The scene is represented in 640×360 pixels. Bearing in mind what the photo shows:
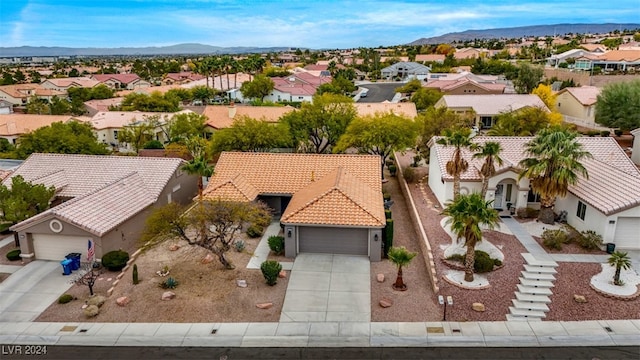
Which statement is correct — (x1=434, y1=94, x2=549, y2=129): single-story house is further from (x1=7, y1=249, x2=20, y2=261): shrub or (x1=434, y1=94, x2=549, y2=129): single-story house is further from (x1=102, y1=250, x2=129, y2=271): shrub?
(x1=7, y1=249, x2=20, y2=261): shrub

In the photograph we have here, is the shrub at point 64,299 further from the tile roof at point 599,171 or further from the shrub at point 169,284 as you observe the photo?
the tile roof at point 599,171

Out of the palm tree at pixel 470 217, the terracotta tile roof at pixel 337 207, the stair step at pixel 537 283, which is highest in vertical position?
the palm tree at pixel 470 217

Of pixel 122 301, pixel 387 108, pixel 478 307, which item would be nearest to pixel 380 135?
pixel 478 307

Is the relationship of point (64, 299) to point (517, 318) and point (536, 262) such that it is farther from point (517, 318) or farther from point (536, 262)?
point (536, 262)

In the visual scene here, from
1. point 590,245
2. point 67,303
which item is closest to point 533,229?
point 590,245

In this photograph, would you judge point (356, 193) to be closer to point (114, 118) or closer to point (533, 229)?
point (533, 229)

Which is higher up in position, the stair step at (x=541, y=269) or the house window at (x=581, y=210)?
the house window at (x=581, y=210)

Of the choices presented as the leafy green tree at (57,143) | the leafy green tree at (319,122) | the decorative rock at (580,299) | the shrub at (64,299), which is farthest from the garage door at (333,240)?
the leafy green tree at (57,143)
